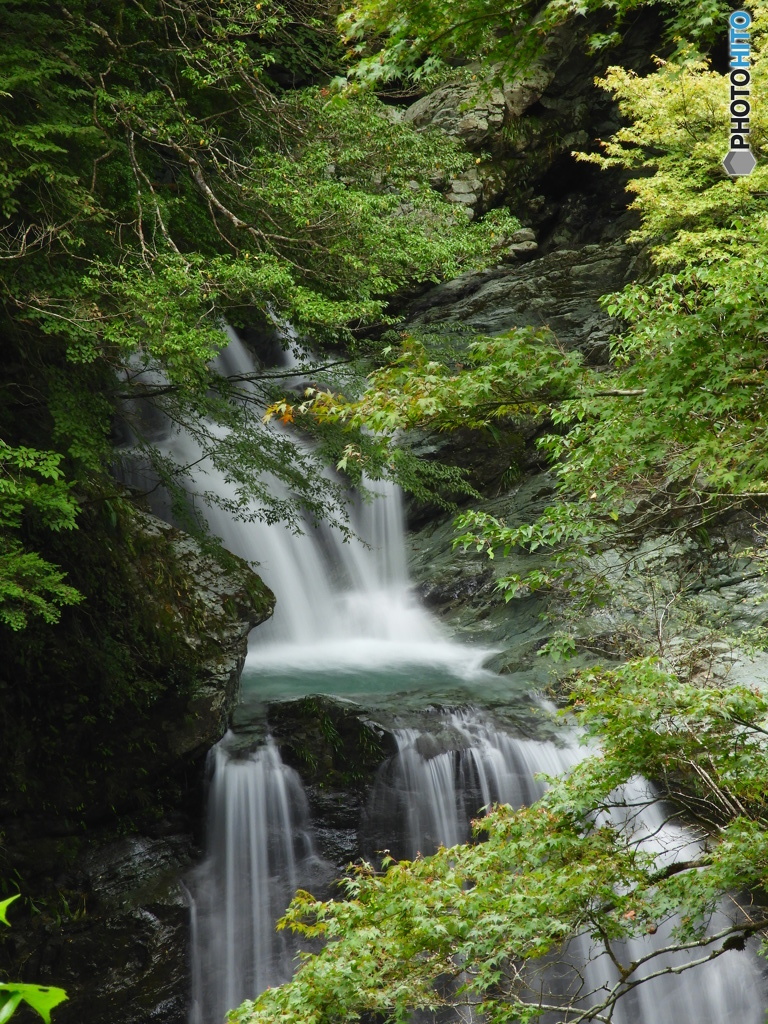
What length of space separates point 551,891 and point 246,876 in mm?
4511

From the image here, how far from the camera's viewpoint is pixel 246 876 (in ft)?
22.8

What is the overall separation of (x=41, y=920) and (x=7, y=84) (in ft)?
20.4

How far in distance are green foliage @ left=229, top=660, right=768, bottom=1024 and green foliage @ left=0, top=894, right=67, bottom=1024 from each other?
2725mm

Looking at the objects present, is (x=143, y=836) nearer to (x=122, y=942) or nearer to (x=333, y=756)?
(x=122, y=942)


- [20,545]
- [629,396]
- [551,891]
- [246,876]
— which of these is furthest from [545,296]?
[551,891]

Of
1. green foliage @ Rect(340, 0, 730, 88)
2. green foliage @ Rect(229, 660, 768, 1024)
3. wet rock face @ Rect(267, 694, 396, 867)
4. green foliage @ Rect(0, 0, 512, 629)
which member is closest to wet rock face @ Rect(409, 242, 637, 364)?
green foliage @ Rect(0, 0, 512, 629)

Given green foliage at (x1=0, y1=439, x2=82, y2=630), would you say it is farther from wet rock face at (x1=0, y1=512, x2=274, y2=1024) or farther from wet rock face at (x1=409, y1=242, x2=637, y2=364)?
wet rock face at (x1=409, y1=242, x2=637, y2=364)

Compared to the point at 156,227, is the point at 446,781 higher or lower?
lower

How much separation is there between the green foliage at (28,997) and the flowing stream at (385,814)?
4.23m

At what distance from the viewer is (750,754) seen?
371cm

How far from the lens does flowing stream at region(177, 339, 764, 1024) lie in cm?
645

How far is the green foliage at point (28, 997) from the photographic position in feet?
2.29

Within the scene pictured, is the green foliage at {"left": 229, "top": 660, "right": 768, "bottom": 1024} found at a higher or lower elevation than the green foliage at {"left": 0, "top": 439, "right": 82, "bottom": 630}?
lower

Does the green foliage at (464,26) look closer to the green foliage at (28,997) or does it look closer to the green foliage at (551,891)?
the green foliage at (551,891)
